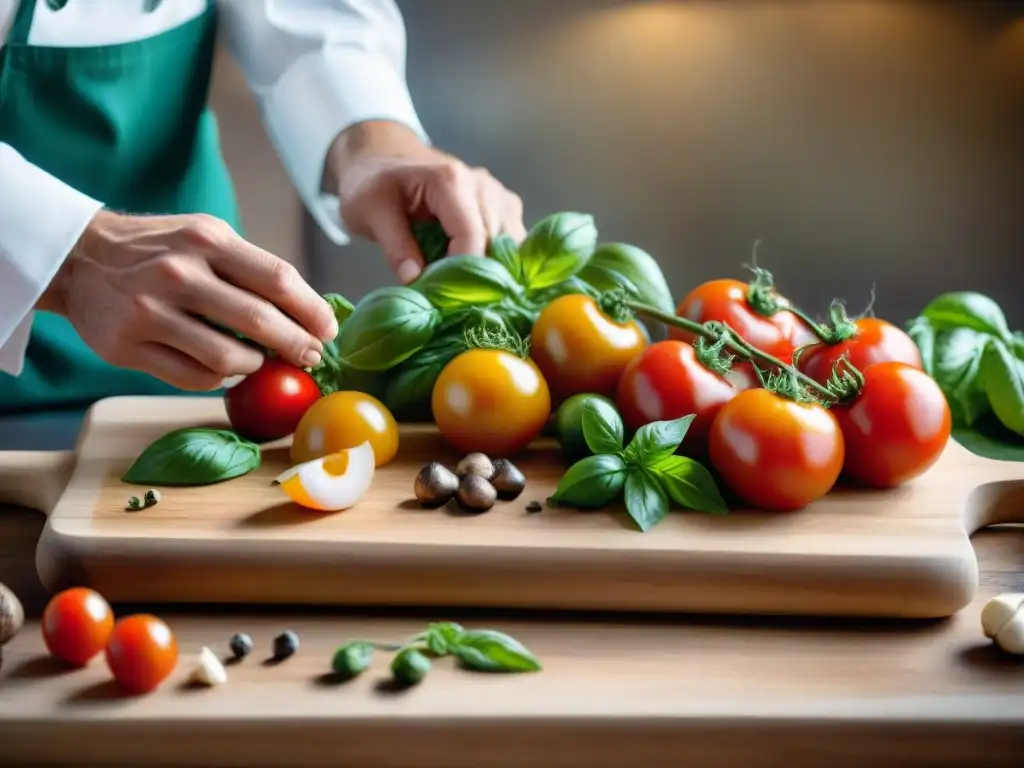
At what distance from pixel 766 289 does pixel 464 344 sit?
26cm

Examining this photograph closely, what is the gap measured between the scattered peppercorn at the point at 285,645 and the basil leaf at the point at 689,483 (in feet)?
0.88

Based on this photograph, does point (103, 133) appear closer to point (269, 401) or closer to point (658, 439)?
point (269, 401)

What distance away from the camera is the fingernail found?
1.04 metres

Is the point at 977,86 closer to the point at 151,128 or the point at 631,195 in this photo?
the point at 631,195

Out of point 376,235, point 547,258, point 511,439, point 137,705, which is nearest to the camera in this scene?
point 137,705

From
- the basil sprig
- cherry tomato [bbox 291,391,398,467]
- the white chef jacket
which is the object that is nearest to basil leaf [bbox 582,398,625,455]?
the basil sprig

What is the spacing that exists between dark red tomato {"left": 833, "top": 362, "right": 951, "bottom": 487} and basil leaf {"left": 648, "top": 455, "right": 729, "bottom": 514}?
12 centimetres

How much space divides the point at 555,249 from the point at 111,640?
1.63 ft

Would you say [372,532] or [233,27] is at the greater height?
[233,27]

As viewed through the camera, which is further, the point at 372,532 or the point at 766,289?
the point at 766,289

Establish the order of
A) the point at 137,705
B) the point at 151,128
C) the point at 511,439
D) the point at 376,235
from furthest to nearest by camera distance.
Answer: the point at 151,128
the point at 376,235
the point at 511,439
the point at 137,705

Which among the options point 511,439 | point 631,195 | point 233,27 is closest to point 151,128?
point 233,27

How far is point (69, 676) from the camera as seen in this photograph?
0.60 metres

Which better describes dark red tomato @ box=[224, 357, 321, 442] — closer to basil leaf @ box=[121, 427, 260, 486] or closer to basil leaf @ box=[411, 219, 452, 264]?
basil leaf @ box=[121, 427, 260, 486]
